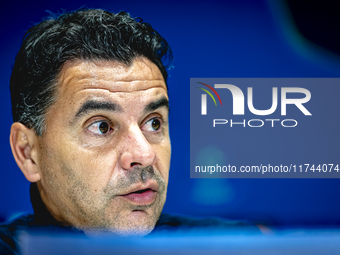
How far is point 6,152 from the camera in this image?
6.73 ft

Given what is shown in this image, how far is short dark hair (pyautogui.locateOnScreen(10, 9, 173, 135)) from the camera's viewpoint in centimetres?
182

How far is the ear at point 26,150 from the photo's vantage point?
187cm

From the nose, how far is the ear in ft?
1.40

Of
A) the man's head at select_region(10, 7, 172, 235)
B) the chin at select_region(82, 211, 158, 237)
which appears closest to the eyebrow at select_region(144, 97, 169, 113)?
the man's head at select_region(10, 7, 172, 235)

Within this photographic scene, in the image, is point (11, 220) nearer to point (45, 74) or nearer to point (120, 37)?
point (45, 74)

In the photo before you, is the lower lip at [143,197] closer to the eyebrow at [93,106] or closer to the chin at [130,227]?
the chin at [130,227]

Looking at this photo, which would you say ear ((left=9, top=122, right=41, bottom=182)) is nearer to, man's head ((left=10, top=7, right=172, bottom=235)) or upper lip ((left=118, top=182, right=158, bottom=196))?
man's head ((left=10, top=7, right=172, bottom=235))

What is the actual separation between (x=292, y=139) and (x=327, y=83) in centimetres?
37

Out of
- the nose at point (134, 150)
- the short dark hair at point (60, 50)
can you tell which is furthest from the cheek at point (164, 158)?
the short dark hair at point (60, 50)

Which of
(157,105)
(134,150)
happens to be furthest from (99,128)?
(157,105)

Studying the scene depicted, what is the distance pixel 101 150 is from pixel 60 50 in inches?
19.7

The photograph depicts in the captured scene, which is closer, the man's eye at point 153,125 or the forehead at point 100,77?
the forehead at point 100,77

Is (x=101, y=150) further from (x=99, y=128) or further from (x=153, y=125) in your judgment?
(x=153, y=125)

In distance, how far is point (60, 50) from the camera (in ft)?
5.96
